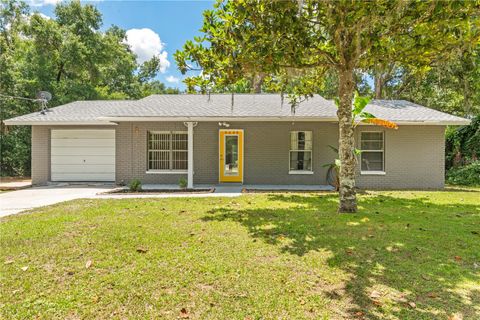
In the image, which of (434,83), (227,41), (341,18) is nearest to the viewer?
(341,18)

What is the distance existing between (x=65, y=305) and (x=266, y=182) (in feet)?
33.6

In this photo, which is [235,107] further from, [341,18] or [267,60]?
[341,18]

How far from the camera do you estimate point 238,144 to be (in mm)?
12805

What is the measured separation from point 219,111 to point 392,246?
371 inches

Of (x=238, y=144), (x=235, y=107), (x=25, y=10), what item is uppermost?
(x=25, y=10)

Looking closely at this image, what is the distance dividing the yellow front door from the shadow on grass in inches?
187

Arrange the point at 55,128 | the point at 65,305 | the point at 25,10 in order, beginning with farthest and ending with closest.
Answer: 1. the point at 25,10
2. the point at 55,128
3. the point at 65,305

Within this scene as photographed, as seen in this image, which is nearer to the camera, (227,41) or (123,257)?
(123,257)

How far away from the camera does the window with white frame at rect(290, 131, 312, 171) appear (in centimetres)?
→ 1277

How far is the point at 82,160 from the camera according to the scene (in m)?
13.6

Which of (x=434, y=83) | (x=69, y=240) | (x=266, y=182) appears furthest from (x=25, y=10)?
(x=434, y=83)

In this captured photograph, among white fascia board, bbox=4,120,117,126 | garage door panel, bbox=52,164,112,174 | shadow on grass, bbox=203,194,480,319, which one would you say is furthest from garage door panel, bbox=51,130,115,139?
shadow on grass, bbox=203,194,480,319

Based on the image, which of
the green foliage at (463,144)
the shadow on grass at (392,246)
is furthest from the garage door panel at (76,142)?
the green foliage at (463,144)

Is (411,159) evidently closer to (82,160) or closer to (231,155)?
(231,155)
